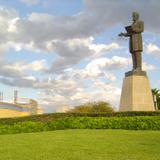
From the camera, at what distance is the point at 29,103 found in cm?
4025

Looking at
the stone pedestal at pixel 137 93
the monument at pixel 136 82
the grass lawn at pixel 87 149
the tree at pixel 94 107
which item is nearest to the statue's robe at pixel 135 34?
the monument at pixel 136 82

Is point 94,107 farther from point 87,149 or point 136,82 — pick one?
point 87,149

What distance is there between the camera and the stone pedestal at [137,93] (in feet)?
63.5

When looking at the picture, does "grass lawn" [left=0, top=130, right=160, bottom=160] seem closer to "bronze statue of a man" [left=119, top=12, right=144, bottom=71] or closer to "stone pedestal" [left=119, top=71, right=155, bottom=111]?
"stone pedestal" [left=119, top=71, right=155, bottom=111]

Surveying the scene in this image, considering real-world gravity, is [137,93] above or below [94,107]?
below

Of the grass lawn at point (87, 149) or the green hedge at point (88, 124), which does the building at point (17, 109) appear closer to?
the green hedge at point (88, 124)

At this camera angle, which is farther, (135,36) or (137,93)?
(135,36)

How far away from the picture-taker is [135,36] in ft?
67.1

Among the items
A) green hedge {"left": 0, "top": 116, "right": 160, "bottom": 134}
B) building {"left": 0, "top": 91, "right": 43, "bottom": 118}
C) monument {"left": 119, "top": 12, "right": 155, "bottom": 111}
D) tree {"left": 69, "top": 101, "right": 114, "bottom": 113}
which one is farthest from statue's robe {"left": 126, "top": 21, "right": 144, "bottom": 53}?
building {"left": 0, "top": 91, "right": 43, "bottom": 118}

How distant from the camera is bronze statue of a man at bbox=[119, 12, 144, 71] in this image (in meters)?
20.1

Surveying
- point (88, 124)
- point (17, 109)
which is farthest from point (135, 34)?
point (17, 109)

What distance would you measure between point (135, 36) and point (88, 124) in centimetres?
615

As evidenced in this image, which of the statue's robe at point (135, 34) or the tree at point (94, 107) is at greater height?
the statue's robe at point (135, 34)

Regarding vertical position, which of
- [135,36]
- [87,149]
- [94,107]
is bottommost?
[87,149]
